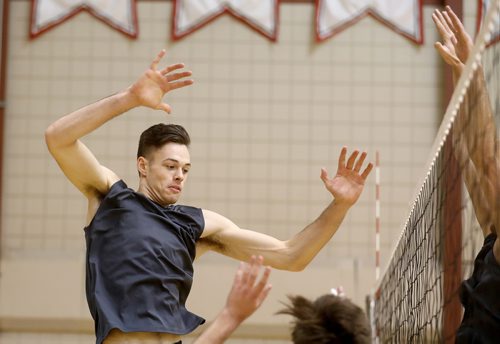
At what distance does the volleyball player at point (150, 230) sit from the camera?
4184 mm

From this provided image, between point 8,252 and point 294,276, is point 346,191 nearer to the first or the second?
point 294,276

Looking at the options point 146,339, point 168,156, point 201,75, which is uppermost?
point 201,75

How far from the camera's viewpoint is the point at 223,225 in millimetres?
4805

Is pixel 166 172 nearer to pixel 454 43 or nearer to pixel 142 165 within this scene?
pixel 142 165

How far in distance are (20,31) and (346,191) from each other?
315 inches

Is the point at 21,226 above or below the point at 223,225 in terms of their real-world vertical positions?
below

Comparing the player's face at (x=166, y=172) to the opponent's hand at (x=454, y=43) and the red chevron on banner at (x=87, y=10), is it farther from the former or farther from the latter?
the red chevron on banner at (x=87, y=10)

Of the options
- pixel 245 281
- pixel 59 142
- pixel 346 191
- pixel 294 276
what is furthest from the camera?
pixel 294 276

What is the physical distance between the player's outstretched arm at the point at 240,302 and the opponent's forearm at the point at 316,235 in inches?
74.5

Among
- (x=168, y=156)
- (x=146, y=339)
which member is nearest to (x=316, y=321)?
(x=146, y=339)

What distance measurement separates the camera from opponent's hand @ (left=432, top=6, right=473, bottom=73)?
457cm

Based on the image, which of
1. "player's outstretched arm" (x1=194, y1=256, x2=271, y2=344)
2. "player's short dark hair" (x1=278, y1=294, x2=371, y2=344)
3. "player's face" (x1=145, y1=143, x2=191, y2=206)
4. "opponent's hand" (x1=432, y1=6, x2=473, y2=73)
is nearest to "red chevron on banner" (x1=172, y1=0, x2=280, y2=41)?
"opponent's hand" (x1=432, y1=6, x2=473, y2=73)

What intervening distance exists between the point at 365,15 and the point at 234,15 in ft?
5.53

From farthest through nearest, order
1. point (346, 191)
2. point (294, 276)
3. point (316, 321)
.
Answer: point (294, 276) → point (346, 191) → point (316, 321)
